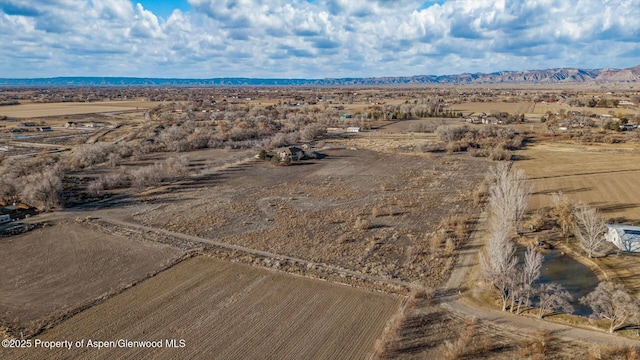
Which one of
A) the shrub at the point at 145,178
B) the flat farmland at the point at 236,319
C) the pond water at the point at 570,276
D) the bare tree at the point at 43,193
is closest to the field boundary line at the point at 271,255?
the flat farmland at the point at 236,319

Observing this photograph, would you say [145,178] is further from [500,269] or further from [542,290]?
[542,290]

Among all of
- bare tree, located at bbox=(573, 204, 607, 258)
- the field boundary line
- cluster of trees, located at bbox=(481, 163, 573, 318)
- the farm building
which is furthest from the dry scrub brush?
the farm building

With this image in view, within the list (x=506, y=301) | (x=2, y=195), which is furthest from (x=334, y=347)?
(x=2, y=195)

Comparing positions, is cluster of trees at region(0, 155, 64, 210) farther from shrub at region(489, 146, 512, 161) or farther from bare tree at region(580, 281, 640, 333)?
shrub at region(489, 146, 512, 161)

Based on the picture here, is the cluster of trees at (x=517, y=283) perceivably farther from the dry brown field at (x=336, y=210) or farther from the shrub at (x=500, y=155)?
the shrub at (x=500, y=155)

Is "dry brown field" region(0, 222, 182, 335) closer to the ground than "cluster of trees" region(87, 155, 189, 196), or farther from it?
closer to the ground

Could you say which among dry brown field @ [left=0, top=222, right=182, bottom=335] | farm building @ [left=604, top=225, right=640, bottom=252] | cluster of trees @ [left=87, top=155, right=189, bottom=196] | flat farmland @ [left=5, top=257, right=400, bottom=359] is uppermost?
cluster of trees @ [left=87, top=155, right=189, bottom=196]
